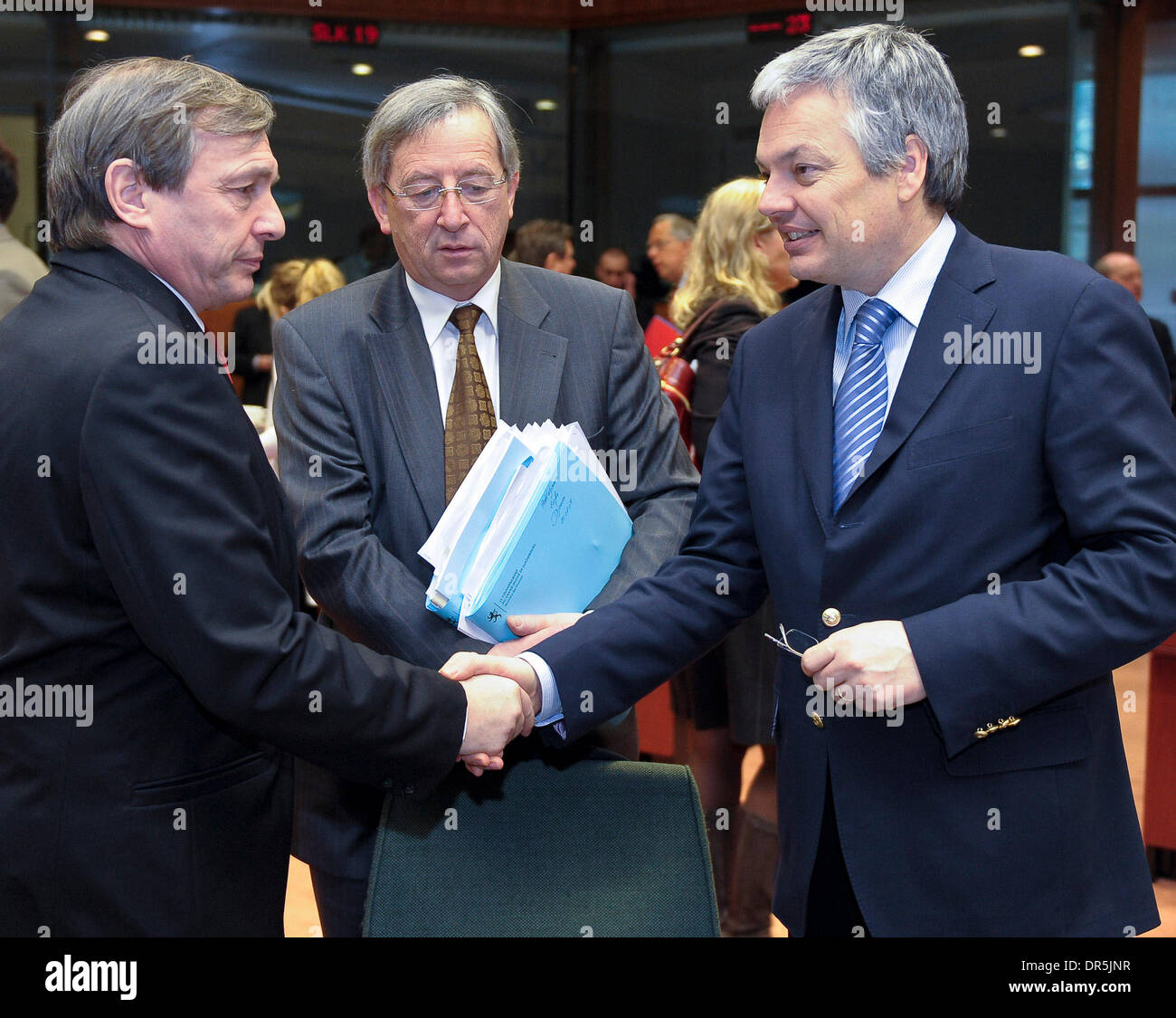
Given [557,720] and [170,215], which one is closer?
[170,215]

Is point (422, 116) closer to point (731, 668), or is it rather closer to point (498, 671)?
point (498, 671)

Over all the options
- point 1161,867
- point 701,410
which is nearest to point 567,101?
point 701,410

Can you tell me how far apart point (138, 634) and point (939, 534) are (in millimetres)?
968

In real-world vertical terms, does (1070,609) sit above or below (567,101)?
below

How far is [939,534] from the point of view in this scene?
1547 mm

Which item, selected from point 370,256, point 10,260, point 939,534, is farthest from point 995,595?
point 370,256

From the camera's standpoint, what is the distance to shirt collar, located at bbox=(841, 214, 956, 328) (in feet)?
5.41

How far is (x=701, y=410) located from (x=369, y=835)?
1.76m

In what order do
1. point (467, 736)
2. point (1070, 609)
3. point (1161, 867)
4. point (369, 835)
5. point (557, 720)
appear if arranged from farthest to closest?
point (1161, 867)
point (369, 835)
point (557, 720)
point (467, 736)
point (1070, 609)

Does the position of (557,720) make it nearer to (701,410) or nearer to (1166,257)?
(701,410)

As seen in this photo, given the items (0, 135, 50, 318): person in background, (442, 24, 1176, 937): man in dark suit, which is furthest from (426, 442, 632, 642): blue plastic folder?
(0, 135, 50, 318): person in background

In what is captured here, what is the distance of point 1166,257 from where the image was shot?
790 centimetres

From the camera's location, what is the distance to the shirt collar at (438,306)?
2.11 meters

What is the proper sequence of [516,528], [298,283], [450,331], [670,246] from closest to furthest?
1. [516,528]
2. [450,331]
3. [670,246]
4. [298,283]
